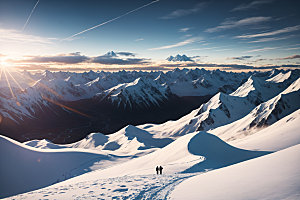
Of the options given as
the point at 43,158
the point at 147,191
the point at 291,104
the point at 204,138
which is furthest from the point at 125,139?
the point at 291,104

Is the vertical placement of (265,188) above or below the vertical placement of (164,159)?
above

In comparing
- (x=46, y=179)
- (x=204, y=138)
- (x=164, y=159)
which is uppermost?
(x=204, y=138)

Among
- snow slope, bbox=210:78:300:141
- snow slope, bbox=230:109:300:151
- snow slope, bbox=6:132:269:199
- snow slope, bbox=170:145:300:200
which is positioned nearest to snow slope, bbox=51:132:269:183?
snow slope, bbox=6:132:269:199

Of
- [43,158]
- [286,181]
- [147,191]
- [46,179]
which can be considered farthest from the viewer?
[43,158]

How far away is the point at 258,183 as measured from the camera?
1164 cm

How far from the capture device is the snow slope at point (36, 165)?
4497 cm

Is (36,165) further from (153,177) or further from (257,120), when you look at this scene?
(257,120)

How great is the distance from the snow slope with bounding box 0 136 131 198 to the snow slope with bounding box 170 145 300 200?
41492mm

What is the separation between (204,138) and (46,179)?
136 ft

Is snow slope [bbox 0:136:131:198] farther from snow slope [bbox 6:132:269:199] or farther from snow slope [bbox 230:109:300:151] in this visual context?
snow slope [bbox 230:109:300:151]

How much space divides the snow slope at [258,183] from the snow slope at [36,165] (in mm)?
41492

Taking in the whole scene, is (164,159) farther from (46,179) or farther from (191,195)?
(46,179)

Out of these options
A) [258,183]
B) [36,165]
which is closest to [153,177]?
[258,183]

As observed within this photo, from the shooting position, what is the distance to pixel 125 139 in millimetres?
140500
